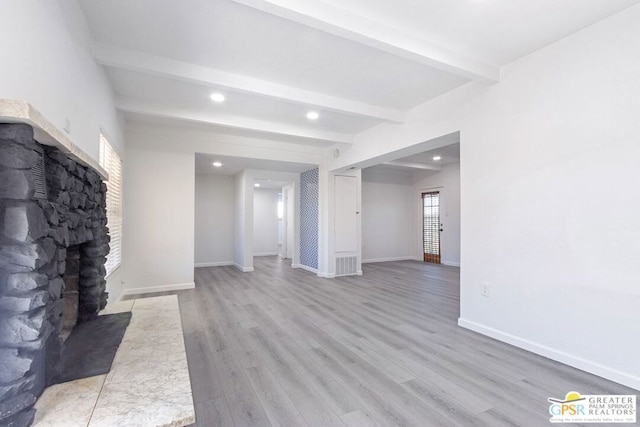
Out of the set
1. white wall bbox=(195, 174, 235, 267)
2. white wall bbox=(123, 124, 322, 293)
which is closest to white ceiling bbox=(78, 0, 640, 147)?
white wall bbox=(123, 124, 322, 293)

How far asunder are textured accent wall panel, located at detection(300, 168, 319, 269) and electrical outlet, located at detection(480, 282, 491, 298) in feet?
13.1

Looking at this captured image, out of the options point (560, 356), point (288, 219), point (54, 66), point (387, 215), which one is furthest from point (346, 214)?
point (54, 66)

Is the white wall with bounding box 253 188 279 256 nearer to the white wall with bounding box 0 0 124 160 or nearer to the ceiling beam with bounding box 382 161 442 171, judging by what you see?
the ceiling beam with bounding box 382 161 442 171

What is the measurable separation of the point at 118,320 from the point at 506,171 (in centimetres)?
369

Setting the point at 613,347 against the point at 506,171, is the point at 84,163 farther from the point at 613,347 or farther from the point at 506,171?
the point at 613,347

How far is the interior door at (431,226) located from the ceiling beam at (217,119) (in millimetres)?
4687

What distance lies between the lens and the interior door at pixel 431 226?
8555 mm

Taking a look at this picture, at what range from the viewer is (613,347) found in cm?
221

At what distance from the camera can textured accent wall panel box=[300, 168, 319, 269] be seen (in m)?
6.74

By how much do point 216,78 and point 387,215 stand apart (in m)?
6.91

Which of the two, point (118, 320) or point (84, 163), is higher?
point (84, 163)

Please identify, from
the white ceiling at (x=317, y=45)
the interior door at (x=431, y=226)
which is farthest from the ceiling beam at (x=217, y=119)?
the interior door at (x=431, y=226)

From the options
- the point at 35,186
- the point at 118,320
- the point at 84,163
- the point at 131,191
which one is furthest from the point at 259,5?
the point at 131,191

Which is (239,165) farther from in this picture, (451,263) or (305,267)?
(451,263)
